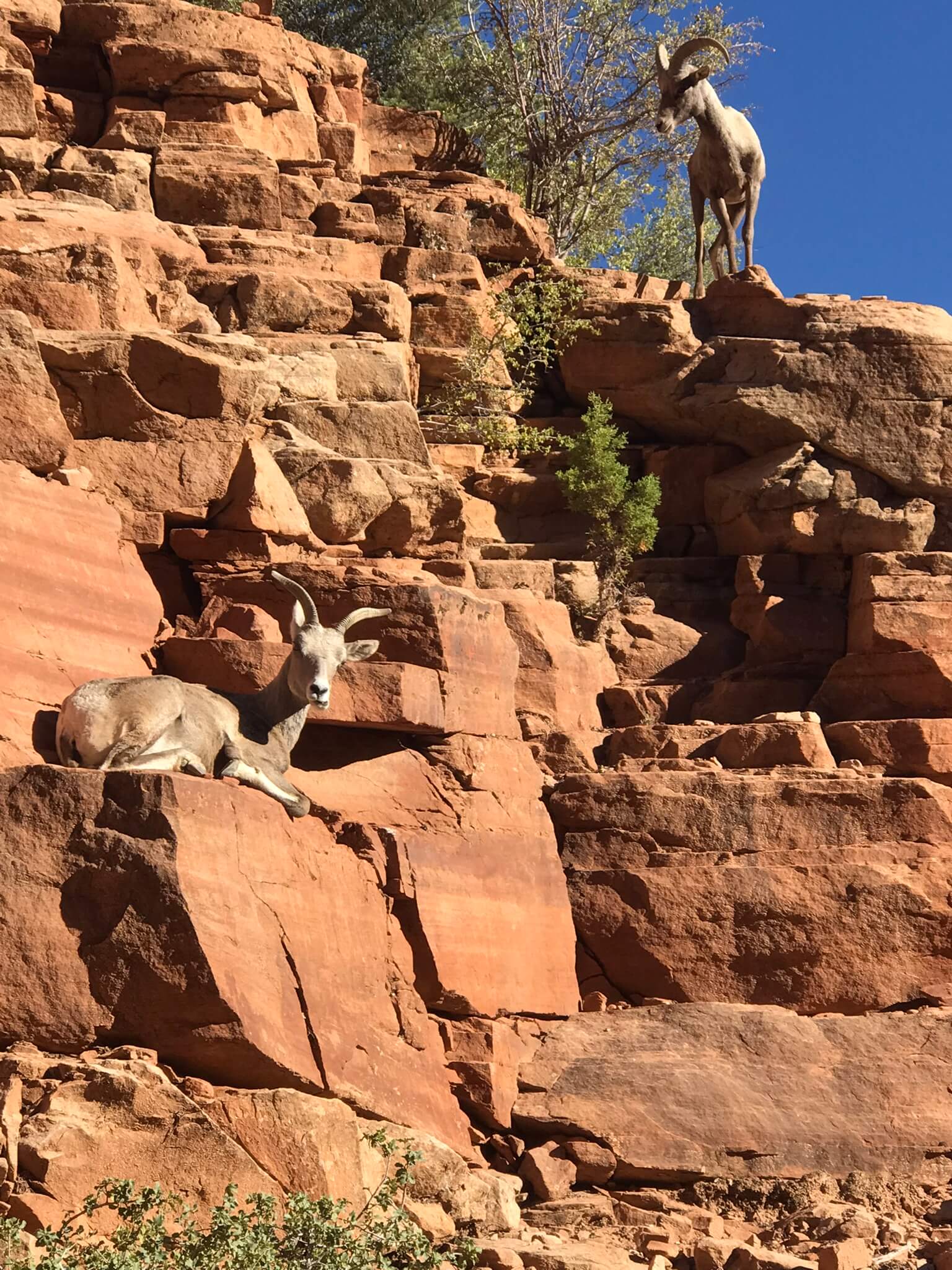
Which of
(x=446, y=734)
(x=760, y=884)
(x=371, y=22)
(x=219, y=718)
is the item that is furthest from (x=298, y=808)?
(x=371, y=22)

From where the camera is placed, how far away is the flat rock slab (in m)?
11.7

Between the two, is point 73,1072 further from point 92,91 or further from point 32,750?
point 92,91

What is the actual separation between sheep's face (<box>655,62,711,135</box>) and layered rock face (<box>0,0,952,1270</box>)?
214 centimetres

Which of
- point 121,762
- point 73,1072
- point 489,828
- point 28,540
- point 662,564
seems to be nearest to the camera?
point 73,1072

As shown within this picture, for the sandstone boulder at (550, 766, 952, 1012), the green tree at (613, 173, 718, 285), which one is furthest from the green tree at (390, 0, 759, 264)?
the sandstone boulder at (550, 766, 952, 1012)

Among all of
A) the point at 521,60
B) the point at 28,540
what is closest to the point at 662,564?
the point at 28,540

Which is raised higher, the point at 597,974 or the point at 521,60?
the point at 521,60

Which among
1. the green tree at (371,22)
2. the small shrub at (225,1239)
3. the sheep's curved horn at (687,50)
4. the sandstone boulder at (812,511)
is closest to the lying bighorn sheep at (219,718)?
the small shrub at (225,1239)

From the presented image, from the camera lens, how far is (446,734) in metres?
12.4

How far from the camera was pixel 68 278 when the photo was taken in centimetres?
1311

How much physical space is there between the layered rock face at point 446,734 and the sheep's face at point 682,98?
2142 millimetres

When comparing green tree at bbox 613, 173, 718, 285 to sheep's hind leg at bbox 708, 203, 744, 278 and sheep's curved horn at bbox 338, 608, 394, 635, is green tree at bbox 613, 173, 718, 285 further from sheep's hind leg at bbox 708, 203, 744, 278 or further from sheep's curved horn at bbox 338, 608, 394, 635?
sheep's curved horn at bbox 338, 608, 394, 635

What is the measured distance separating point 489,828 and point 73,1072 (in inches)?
163

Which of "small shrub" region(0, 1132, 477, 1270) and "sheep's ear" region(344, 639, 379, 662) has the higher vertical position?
"sheep's ear" region(344, 639, 379, 662)
